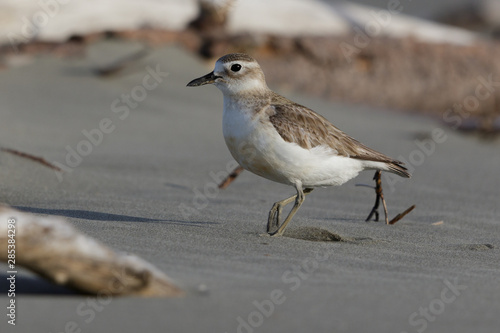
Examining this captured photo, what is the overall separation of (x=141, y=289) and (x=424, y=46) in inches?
386

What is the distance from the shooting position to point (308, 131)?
5.33 meters

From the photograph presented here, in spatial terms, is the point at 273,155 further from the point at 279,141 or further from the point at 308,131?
the point at 308,131

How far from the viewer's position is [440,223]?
228 inches

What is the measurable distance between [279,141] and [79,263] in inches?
87.9

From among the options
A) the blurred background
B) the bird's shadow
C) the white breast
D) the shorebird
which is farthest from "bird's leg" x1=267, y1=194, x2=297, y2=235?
the blurred background

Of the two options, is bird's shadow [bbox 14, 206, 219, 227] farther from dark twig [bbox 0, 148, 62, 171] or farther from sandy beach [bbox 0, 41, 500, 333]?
dark twig [bbox 0, 148, 62, 171]

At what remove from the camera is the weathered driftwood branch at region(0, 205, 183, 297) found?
3143mm

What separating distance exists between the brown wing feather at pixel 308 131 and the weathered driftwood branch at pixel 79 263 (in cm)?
217

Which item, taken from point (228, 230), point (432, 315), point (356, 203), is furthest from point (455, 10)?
point (432, 315)

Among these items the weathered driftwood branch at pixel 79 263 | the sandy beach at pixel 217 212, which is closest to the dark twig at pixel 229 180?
the sandy beach at pixel 217 212

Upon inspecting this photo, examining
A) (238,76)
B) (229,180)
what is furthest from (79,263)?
(229,180)

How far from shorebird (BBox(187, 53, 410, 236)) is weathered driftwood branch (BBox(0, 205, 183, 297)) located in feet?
6.33

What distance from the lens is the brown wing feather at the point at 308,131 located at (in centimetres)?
521

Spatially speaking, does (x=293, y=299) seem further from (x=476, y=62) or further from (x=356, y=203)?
Answer: (x=476, y=62)
